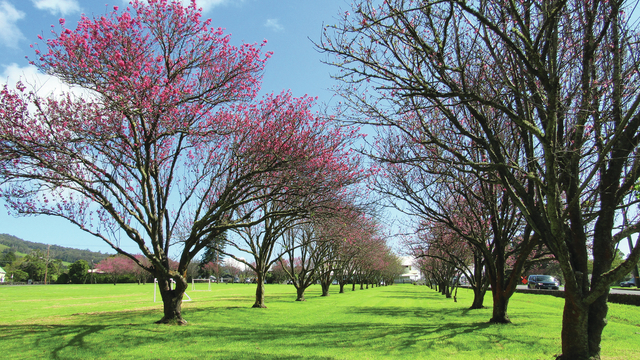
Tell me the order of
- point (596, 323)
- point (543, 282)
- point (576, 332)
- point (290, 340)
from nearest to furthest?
point (576, 332) → point (596, 323) → point (290, 340) → point (543, 282)

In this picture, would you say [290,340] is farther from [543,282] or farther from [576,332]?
A: [543,282]

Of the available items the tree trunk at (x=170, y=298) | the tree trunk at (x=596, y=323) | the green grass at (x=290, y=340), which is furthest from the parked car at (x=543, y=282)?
the tree trunk at (x=170, y=298)

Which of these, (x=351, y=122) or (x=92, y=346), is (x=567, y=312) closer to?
(x=351, y=122)

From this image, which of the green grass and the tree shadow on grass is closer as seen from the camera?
the green grass

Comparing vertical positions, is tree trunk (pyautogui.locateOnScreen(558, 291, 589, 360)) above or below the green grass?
above

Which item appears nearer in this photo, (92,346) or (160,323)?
(92,346)

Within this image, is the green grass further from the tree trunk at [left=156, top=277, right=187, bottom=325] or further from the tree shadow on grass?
the tree trunk at [left=156, top=277, right=187, bottom=325]

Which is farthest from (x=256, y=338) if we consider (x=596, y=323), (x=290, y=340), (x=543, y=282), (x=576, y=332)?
(x=543, y=282)

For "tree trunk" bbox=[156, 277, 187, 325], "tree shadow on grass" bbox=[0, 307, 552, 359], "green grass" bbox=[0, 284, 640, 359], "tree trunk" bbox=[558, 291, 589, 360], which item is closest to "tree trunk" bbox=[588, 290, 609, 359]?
"tree trunk" bbox=[558, 291, 589, 360]

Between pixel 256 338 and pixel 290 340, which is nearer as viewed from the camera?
pixel 290 340

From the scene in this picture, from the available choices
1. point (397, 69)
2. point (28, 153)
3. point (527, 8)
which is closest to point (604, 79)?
point (527, 8)

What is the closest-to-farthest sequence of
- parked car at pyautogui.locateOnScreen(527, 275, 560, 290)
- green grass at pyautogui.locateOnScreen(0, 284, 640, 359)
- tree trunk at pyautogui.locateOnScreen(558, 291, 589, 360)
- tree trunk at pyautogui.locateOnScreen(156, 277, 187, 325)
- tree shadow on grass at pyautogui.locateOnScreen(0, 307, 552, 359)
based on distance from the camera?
A: tree trunk at pyautogui.locateOnScreen(558, 291, 589, 360) → green grass at pyautogui.locateOnScreen(0, 284, 640, 359) → tree shadow on grass at pyautogui.locateOnScreen(0, 307, 552, 359) → tree trunk at pyautogui.locateOnScreen(156, 277, 187, 325) → parked car at pyautogui.locateOnScreen(527, 275, 560, 290)

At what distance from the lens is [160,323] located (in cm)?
1160

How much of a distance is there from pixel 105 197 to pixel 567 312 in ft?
39.7
